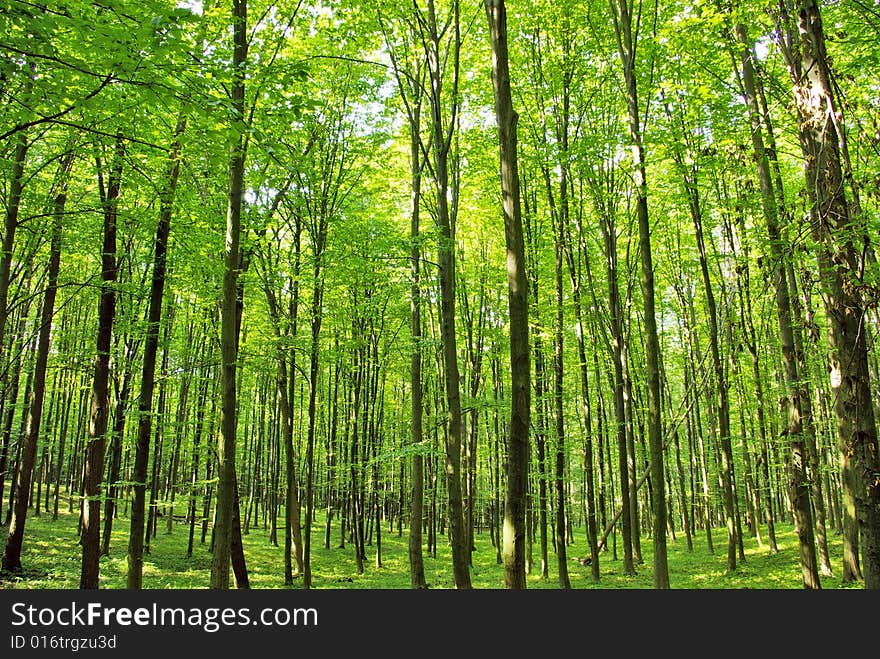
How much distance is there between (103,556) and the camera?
15.3 meters

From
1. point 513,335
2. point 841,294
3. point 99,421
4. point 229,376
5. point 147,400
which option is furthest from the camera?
point 99,421

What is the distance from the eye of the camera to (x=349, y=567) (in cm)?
1861

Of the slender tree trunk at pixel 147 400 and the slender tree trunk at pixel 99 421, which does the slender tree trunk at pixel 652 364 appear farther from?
the slender tree trunk at pixel 99 421

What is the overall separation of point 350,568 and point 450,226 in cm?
1359

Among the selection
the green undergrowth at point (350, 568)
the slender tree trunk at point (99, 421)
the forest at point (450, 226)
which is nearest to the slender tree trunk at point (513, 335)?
the forest at point (450, 226)

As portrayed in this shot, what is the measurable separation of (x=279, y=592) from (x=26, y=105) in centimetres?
519

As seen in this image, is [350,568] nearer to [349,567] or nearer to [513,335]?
[349,567]

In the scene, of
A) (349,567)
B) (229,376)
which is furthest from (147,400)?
(349,567)

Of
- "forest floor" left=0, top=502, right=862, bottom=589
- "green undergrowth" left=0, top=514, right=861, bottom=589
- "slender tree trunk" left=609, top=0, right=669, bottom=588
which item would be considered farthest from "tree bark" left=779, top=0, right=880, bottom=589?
"green undergrowth" left=0, top=514, right=861, bottom=589

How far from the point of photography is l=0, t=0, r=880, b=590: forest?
4.71m

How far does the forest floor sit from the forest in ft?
0.69

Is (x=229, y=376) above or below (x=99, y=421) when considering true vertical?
above

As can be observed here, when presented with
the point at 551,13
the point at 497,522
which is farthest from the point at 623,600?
the point at 497,522

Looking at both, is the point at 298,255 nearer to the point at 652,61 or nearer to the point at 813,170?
the point at 652,61
